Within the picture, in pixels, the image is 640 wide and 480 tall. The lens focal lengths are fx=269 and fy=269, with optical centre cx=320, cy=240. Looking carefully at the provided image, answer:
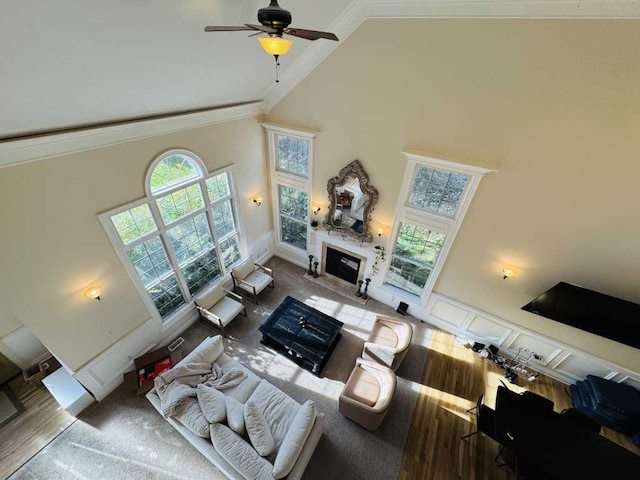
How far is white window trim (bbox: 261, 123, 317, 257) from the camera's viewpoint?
5.65m

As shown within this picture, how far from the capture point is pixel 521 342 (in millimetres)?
5270

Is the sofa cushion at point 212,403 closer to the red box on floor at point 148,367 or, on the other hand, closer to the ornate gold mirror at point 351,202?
the red box on floor at point 148,367

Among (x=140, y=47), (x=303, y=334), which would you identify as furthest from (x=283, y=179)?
(x=140, y=47)

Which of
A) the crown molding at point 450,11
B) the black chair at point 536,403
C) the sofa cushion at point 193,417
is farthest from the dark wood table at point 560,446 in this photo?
the crown molding at point 450,11

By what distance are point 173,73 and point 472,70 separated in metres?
4.05

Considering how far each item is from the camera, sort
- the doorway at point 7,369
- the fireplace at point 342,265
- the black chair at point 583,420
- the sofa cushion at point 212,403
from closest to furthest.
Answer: the sofa cushion at point 212,403 < the black chair at point 583,420 < the doorway at point 7,369 < the fireplace at point 342,265

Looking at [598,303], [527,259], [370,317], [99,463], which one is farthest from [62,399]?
[598,303]

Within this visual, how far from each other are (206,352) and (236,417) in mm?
1322

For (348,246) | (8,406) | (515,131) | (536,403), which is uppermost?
(515,131)

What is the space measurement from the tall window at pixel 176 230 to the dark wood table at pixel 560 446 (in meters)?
5.90

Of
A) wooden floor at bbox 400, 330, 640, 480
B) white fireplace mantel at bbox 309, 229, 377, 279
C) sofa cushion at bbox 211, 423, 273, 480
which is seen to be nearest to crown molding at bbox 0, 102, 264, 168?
white fireplace mantel at bbox 309, 229, 377, 279

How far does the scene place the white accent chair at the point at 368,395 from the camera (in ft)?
13.0

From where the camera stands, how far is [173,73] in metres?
3.48

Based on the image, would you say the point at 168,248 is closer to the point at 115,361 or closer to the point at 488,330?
the point at 115,361
